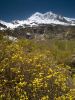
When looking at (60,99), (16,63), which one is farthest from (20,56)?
(60,99)

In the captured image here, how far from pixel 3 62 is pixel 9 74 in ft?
1.49

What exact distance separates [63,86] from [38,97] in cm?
97

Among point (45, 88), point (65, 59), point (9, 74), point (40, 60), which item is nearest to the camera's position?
point (45, 88)

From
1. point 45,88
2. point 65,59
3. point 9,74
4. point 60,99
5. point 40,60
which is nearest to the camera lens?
point 60,99

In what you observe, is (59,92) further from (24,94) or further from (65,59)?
(65,59)

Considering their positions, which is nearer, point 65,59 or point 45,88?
point 45,88

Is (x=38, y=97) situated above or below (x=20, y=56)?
below

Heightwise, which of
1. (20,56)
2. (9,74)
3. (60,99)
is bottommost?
(60,99)

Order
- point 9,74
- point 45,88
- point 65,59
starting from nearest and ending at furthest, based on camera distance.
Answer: point 45,88 < point 9,74 < point 65,59

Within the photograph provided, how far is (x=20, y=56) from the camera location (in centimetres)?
976

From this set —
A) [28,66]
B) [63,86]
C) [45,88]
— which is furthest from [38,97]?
[28,66]

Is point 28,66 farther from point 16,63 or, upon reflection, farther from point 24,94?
point 24,94

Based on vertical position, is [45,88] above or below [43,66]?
below

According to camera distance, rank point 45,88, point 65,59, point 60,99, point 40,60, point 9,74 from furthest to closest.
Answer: point 65,59, point 40,60, point 9,74, point 45,88, point 60,99
